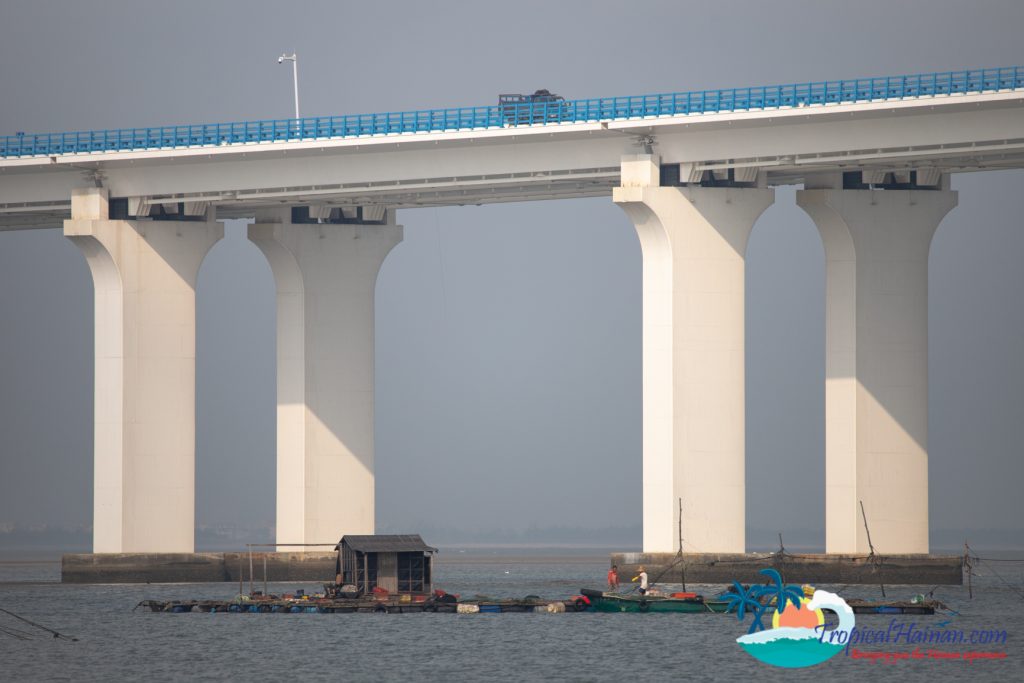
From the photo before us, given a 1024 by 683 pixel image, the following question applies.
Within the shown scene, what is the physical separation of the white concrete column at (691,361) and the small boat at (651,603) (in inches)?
171

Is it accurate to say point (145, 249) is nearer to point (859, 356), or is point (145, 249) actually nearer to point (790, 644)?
point (859, 356)

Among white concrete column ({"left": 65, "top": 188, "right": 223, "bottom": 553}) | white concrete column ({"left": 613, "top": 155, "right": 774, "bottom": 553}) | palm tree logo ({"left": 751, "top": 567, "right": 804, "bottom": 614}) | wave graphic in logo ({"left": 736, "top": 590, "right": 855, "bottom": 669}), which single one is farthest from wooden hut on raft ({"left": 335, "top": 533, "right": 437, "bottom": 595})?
wave graphic in logo ({"left": 736, "top": 590, "right": 855, "bottom": 669})

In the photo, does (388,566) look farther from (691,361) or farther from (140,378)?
(140,378)

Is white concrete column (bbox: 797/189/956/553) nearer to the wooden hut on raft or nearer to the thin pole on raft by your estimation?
the thin pole on raft

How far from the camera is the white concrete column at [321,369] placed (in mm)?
125562

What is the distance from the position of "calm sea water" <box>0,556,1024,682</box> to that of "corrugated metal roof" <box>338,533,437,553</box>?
2858 mm

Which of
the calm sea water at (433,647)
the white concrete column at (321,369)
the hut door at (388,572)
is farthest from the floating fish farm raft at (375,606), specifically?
the white concrete column at (321,369)

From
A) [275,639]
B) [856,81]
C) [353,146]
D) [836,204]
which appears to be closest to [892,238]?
[836,204]

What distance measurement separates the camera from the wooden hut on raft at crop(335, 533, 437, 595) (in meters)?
109

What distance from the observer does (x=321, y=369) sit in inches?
4961

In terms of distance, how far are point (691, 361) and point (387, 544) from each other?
1550 centimetres

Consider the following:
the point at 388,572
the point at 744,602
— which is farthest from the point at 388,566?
the point at 744,602

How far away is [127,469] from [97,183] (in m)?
14.2

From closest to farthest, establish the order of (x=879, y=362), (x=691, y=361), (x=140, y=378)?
(x=691, y=361) < (x=879, y=362) < (x=140, y=378)
